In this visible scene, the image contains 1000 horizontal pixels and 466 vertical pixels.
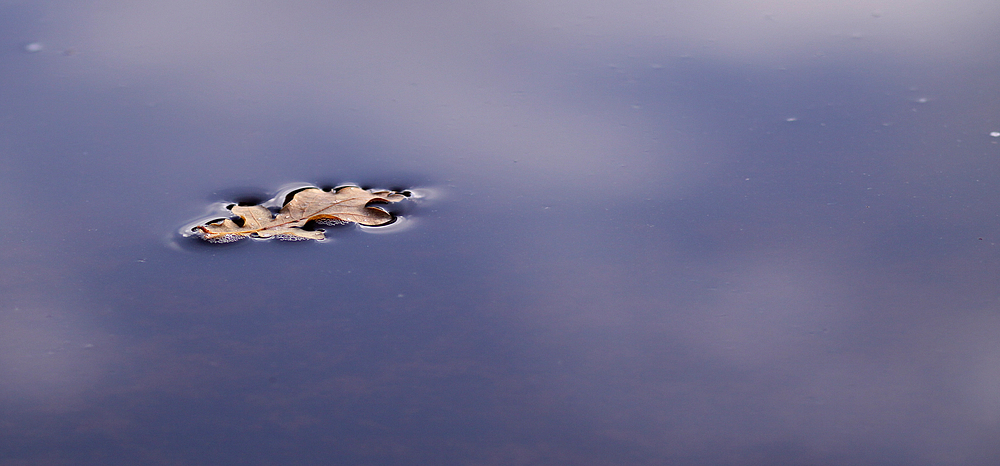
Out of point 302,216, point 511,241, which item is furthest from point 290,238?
point 511,241

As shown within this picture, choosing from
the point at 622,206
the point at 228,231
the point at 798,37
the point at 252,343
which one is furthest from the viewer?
the point at 798,37

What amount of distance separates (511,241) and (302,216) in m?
0.45

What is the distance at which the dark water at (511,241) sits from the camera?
1.39m

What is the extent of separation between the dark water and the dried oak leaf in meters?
0.04

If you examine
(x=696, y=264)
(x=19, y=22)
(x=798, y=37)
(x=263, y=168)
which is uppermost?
(x=19, y=22)

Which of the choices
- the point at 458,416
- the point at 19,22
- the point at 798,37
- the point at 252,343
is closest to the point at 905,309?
the point at 458,416

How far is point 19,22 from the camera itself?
2.48m

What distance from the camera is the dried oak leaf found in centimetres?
174

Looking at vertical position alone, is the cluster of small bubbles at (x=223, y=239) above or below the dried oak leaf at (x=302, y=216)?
below

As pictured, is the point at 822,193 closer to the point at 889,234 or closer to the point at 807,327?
the point at 889,234

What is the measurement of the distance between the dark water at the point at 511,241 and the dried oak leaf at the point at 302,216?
0.12 feet

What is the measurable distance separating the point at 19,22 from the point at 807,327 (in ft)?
7.77

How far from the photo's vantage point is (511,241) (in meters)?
1.74

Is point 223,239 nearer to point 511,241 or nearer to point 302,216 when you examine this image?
point 302,216
